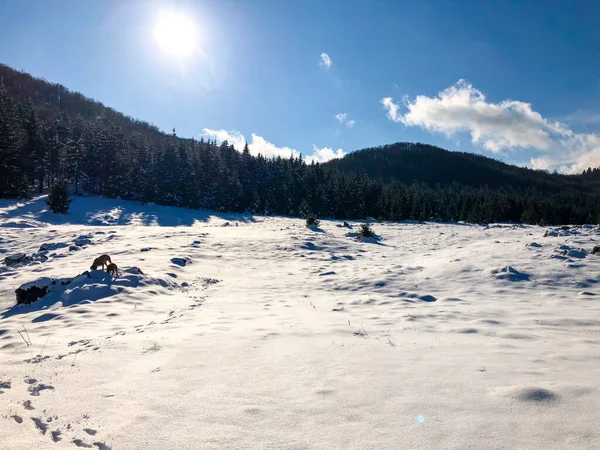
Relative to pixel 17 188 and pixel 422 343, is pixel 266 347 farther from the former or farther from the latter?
pixel 17 188

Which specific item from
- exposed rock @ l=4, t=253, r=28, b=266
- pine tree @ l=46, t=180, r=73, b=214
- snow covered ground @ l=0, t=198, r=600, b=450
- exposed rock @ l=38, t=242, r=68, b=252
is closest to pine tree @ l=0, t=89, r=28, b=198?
pine tree @ l=46, t=180, r=73, b=214

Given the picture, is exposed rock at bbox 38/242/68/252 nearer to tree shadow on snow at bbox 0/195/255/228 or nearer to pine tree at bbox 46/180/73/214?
tree shadow on snow at bbox 0/195/255/228

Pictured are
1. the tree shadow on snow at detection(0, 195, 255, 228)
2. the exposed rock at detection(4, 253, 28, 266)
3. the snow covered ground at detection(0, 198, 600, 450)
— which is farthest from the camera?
the tree shadow on snow at detection(0, 195, 255, 228)

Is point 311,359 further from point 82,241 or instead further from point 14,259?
point 82,241

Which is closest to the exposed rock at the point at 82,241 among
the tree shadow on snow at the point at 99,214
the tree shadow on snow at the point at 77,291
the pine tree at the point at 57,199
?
the tree shadow on snow at the point at 77,291

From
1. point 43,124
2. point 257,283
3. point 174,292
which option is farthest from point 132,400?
point 43,124

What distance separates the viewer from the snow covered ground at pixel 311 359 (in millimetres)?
3182

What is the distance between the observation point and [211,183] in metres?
63.2

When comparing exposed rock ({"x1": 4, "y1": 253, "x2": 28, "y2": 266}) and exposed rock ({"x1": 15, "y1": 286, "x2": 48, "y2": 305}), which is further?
exposed rock ({"x1": 4, "y1": 253, "x2": 28, "y2": 266})

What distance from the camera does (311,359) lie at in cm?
509

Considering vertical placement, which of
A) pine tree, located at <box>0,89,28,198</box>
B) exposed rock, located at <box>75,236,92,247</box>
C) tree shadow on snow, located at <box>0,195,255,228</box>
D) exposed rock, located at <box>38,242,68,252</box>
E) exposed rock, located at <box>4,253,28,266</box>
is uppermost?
pine tree, located at <box>0,89,28,198</box>

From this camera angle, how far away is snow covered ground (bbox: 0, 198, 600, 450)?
3182 millimetres

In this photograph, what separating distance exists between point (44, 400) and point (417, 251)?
18.8 m

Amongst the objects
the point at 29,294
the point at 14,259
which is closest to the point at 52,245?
the point at 14,259
